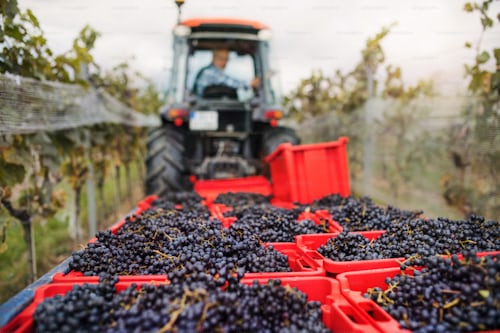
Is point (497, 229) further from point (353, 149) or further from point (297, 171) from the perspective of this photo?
point (353, 149)

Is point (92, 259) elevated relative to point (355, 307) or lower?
elevated

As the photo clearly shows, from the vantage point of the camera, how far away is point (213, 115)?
4.23 m

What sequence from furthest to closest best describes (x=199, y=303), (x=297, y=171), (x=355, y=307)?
(x=297, y=171) < (x=355, y=307) < (x=199, y=303)

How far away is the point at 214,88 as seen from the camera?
473 cm

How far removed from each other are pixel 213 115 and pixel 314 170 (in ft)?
5.09

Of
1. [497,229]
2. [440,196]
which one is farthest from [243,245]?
[440,196]

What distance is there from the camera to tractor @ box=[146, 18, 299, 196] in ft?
13.8

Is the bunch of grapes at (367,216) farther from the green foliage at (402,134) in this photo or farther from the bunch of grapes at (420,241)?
the green foliage at (402,134)

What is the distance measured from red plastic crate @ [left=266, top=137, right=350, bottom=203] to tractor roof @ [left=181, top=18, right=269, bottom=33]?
1.93 metres

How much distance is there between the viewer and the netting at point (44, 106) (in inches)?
92.3

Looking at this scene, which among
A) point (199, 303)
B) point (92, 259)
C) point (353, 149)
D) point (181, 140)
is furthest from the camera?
point (353, 149)

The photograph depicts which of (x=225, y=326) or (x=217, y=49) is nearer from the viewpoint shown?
(x=225, y=326)

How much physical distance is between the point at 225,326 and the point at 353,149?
6.83 meters

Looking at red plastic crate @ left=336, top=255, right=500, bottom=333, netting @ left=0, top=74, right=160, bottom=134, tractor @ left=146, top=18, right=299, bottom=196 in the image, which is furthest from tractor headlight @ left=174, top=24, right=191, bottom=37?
red plastic crate @ left=336, top=255, right=500, bottom=333
